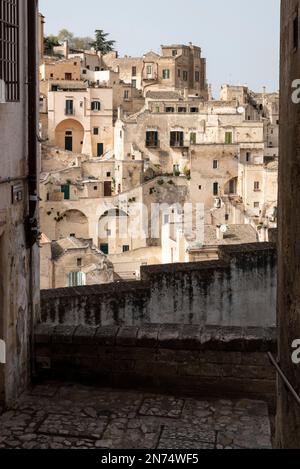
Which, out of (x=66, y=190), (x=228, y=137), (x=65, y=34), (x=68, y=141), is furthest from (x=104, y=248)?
(x=65, y=34)

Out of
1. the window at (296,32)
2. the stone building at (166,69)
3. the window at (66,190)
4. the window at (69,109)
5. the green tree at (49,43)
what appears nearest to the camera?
the window at (296,32)

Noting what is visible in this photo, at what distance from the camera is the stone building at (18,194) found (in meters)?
6.32

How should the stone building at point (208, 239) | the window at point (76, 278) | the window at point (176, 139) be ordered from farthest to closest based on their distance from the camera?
the window at point (176, 139), the window at point (76, 278), the stone building at point (208, 239)

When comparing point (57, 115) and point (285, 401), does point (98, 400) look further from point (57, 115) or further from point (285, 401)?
point (57, 115)

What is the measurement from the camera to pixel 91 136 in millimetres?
74125

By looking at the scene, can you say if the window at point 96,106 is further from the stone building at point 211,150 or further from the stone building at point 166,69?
the stone building at point 166,69

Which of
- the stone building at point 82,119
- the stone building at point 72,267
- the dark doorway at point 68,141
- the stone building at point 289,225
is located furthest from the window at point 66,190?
the stone building at point 289,225

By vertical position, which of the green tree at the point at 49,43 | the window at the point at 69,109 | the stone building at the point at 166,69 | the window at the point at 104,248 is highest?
the green tree at the point at 49,43

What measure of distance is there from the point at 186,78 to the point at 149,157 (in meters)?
29.2

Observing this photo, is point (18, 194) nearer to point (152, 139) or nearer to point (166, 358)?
point (166, 358)

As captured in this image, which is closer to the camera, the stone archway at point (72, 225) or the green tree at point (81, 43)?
the stone archway at point (72, 225)

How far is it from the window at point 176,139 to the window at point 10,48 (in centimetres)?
6137

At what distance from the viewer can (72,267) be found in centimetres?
3734
